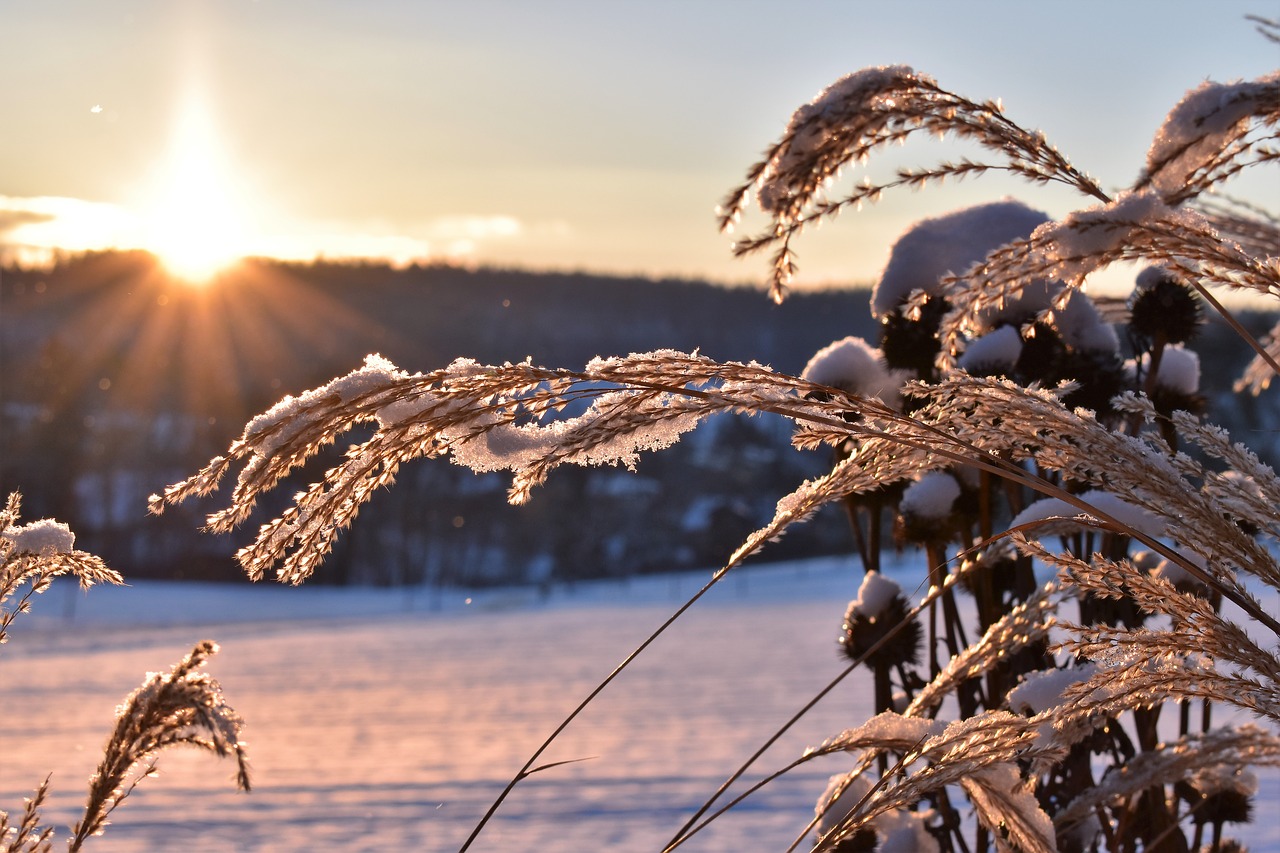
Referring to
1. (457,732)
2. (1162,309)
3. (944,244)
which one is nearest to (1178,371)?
(1162,309)

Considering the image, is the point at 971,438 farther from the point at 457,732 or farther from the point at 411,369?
the point at 411,369

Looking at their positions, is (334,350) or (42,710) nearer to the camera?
(42,710)

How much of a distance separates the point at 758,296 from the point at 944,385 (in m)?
60.7

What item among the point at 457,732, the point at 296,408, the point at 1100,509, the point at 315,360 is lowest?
the point at 457,732

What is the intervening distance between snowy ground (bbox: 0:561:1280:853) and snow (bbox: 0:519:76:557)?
603mm

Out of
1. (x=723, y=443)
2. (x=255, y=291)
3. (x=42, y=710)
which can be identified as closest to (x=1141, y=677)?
(x=42, y=710)

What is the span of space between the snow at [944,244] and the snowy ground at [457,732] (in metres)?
1.01

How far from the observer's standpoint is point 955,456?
1.07m

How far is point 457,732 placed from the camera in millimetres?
6887

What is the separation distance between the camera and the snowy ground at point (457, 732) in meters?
4.18

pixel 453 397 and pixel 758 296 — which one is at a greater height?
pixel 758 296

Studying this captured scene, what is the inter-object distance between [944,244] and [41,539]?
1.59 meters

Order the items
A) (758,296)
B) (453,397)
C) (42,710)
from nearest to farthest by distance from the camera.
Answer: (453,397) < (42,710) < (758,296)

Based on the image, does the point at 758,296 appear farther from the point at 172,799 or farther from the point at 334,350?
the point at 172,799
